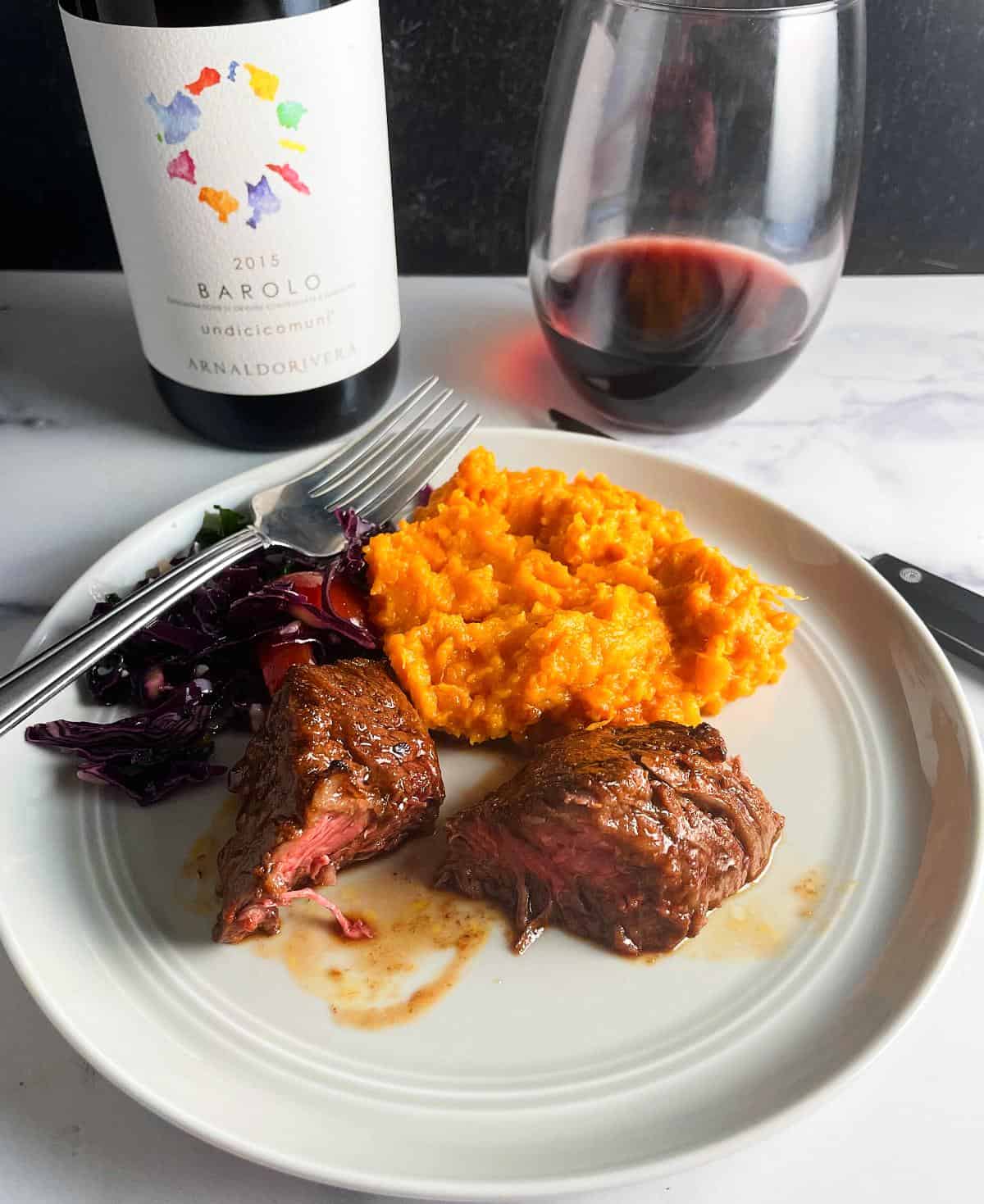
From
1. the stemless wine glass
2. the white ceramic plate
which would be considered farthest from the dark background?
the white ceramic plate

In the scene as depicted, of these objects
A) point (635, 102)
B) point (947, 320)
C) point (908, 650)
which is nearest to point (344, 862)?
point (908, 650)

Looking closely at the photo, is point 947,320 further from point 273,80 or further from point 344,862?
point 344,862

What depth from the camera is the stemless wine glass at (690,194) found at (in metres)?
1.82

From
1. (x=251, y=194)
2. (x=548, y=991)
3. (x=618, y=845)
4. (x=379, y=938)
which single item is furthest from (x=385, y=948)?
(x=251, y=194)

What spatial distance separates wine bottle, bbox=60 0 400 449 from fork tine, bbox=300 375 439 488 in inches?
5.4

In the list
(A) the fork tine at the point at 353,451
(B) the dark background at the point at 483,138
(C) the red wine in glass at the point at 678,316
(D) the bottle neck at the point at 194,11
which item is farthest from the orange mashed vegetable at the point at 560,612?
(B) the dark background at the point at 483,138

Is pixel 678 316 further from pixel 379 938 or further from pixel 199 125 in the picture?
pixel 379 938

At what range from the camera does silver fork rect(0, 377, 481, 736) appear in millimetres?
1469

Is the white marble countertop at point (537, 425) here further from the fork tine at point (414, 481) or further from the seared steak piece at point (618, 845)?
the fork tine at point (414, 481)

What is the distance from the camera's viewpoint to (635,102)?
190 cm

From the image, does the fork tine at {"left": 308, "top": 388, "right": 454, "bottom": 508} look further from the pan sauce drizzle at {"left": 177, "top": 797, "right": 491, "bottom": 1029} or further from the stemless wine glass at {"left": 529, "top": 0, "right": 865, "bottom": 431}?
the pan sauce drizzle at {"left": 177, "top": 797, "right": 491, "bottom": 1029}

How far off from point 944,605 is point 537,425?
37.6 inches

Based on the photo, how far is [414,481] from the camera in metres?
1.95

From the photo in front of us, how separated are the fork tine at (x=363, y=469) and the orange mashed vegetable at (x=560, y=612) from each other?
0.18m
